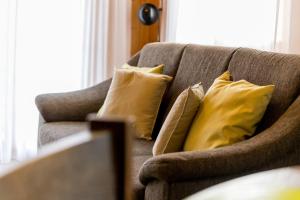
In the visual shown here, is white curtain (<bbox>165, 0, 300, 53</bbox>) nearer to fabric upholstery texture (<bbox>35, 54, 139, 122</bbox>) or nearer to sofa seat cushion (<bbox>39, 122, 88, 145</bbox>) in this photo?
fabric upholstery texture (<bbox>35, 54, 139, 122</bbox>)

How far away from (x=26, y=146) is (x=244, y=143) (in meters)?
2.41

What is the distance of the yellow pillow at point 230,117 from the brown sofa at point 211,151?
3.2 inches

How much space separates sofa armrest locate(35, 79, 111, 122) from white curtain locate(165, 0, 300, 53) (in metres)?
1.20

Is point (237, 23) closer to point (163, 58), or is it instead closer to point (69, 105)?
point (163, 58)

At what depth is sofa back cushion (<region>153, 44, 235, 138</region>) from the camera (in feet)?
8.64

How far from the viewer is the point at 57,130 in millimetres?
2852

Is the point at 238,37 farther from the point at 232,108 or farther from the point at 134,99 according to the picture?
the point at 232,108

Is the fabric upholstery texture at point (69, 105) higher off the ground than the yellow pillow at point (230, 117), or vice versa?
the yellow pillow at point (230, 117)

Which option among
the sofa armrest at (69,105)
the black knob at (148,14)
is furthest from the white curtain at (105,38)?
the sofa armrest at (69,105)

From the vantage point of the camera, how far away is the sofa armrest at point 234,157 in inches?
68.0

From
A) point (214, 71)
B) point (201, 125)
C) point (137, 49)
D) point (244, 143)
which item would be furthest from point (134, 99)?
point (137, 49)

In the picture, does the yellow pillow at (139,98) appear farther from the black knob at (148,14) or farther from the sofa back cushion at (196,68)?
the black knob at (148,14)

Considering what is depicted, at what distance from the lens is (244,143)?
6.37ft

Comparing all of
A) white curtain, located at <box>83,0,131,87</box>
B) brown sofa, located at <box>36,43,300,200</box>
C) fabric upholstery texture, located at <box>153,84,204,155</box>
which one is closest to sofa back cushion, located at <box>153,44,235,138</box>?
brown sofa, located at <box>36,43,300,200</box>
